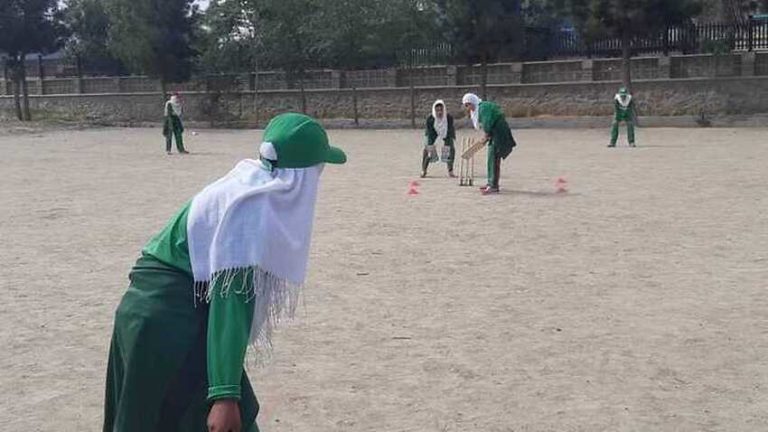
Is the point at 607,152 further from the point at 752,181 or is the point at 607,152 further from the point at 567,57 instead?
the point at 567,57

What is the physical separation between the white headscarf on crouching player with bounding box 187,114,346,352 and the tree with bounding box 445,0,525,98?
1320 inches

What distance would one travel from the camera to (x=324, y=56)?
1572 inches

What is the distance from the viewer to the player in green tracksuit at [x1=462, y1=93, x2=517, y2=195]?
565 inches

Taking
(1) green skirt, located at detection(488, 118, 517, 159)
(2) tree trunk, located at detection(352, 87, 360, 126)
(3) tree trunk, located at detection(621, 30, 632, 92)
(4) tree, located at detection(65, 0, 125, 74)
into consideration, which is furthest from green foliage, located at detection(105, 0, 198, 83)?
(1) green skirt, located at detection(488, 118, 517, 159)

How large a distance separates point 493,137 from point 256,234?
39.8 feet

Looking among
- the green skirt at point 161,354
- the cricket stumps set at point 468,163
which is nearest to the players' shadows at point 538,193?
the cricket stumps set at point 468,163

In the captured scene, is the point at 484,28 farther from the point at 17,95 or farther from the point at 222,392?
the point at 222,392

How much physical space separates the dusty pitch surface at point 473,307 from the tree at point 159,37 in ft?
88.3

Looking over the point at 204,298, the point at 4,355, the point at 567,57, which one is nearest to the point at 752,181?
the point at 4,355

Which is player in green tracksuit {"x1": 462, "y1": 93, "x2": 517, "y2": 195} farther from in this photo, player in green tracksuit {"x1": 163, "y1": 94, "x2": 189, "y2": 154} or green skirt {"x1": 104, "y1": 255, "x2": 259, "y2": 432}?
green skirt {"x1": 104, "y1": 255, "x2": 259, "y2": 432}

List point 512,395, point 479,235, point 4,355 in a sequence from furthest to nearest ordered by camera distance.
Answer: point 479,235 → point 4,355 → point 512,395

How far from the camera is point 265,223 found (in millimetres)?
2617

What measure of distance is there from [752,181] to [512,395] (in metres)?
11.1

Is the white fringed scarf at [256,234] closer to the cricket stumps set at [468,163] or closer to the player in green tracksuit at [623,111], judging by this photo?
the cricket stumps set at [468,163]
